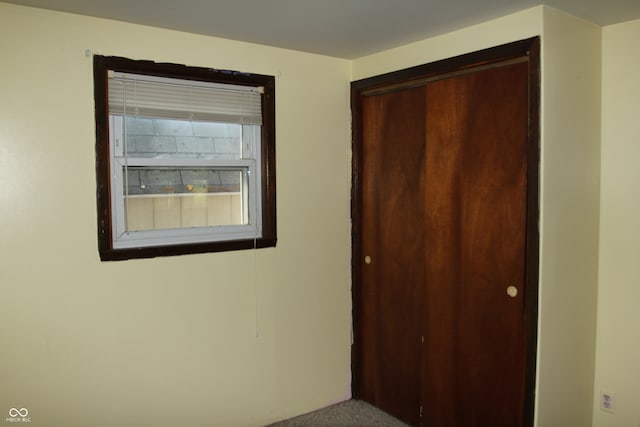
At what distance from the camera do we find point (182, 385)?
268 centimetres

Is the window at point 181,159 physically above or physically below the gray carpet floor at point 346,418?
above

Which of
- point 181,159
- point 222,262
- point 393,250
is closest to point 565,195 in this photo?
point 393,250

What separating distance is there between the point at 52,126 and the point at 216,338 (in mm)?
1395

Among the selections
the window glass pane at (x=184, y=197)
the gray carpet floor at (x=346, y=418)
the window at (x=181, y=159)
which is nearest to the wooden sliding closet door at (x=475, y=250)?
the gray carpet floor at (x=346, y=418)

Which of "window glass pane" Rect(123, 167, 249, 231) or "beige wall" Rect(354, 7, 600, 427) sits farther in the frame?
"window glass pane" Rect(123, 167, 249, 231)

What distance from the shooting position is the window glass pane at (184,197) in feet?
8.46

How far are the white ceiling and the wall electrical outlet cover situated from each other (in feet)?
6.36

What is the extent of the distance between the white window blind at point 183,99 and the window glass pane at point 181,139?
5 centimetres

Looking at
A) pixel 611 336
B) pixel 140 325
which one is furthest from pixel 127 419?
pixel 611 336

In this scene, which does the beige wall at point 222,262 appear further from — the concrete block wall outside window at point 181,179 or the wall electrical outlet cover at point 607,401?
the concrete block wall outside window at point 181,179

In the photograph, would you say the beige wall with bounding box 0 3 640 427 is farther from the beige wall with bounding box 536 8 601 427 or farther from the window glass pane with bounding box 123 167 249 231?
the window glass pane with bounding box 123 167 249 231

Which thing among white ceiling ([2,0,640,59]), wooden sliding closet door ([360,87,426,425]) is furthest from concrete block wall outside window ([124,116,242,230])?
wooden sliding closet door ([360,87,426,425])

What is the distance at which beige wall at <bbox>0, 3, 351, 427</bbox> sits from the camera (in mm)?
2246

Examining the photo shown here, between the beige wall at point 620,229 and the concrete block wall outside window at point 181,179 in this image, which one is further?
the concrete block wall outside window at point 181,179
